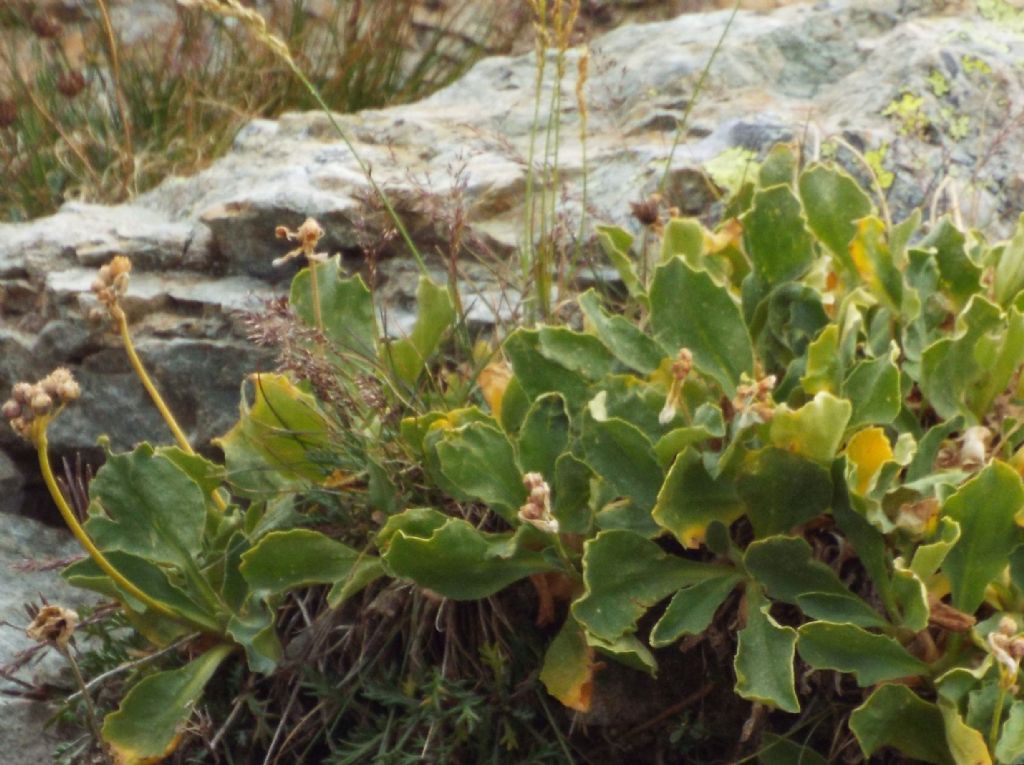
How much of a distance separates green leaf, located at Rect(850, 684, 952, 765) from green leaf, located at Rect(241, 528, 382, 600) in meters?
0.76

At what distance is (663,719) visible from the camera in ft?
6.63

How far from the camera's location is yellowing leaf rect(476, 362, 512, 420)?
2189 millimetres

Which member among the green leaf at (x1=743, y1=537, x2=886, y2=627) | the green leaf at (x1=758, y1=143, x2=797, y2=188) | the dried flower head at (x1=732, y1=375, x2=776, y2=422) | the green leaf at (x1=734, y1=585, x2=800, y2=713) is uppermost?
the green leaf at (x1=758, y1=143, x2=797, y2=188)

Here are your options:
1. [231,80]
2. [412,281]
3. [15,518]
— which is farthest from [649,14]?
[15,518]

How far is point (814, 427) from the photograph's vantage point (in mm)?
1795

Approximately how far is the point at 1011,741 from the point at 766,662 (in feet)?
1.04

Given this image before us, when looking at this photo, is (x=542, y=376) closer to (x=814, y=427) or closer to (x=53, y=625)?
(x=814, y=427)

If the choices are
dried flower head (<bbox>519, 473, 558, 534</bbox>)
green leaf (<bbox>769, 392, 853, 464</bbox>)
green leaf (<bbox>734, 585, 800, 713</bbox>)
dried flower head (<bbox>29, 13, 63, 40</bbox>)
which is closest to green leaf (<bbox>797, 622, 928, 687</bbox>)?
green leaf (<bbox>734, 585, 800, 713</bbox>)

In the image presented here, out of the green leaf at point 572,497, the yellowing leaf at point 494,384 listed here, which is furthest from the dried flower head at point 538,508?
the yellowing leaf at point 494,384

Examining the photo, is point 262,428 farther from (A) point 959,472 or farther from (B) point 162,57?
(B) point 162,57

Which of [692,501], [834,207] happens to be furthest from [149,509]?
[834,207]

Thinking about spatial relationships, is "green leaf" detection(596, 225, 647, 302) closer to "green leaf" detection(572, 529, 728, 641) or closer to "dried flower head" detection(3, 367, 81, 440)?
"green leaf" detection(572, 529, 728, 641)

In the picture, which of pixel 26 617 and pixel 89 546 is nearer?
pixel 89 546

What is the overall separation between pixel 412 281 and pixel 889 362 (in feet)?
4.08
